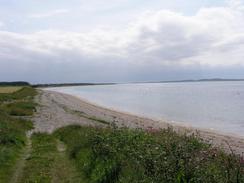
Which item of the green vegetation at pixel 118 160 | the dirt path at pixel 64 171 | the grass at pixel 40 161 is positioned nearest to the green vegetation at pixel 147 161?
the green vegetation at pixel 118 160

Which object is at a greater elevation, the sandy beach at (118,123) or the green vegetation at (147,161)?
the green vegetation at (147,161)

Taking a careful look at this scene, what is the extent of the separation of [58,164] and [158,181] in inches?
234

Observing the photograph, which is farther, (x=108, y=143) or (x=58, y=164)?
(x=58, y=164)

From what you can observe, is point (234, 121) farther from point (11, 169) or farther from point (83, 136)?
point (11, 169)

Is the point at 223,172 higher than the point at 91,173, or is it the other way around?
the point at 223,172

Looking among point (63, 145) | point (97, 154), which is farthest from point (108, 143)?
point (63, 145)

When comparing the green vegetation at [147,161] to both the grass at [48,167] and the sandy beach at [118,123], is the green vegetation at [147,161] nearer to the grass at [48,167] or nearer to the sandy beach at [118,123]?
the grass at [48,167]

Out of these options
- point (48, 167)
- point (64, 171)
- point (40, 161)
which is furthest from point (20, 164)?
point (64, 171)

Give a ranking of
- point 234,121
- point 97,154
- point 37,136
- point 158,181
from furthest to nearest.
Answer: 1. point 234,121
2. point 37,136
3. point 97,154
4. point 158,181

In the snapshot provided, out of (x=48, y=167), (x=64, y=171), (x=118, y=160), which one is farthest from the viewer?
(x=48, y=167)

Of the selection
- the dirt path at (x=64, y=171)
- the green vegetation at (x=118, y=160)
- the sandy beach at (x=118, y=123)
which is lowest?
the sandy beach at (x=118, y=123)

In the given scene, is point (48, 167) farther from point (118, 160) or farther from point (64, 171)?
point (118, 160)

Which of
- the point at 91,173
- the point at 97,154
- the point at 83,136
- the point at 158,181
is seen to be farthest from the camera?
the point at 83,136

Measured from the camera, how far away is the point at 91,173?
37.3ft
